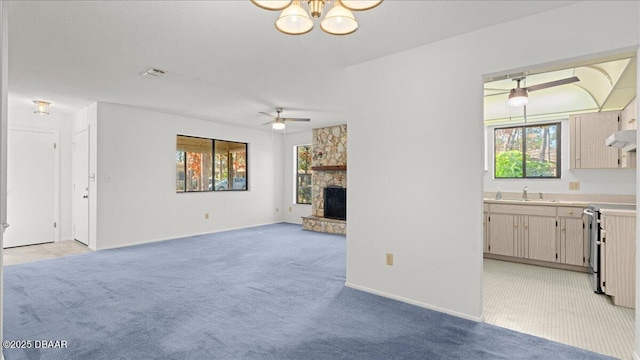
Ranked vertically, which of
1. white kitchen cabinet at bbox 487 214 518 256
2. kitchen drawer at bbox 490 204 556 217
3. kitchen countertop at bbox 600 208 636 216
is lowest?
white kitchen cabinet at bbox 487 214 518 256

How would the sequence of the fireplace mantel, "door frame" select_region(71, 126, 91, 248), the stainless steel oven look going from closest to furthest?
the stainless steel oven
"door frame" select_region(71, 126, 91, 248)
the fireplace mantel

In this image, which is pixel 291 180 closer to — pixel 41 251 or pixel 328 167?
pixel 328 167

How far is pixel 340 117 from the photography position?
652 cm

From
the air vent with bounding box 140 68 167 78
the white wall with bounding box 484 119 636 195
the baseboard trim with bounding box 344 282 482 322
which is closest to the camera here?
the baseboard trim with bounding box 344 282 482 322

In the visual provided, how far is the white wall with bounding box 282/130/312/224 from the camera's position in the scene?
27.6ft

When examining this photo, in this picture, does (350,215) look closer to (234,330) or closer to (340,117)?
(234,330)

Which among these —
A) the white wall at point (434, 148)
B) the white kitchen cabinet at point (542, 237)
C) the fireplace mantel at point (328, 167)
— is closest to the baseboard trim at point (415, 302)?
the white wall at point (434, 148)

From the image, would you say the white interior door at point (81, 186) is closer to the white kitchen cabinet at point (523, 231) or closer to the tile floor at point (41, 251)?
the tile floor at point (41, 251)

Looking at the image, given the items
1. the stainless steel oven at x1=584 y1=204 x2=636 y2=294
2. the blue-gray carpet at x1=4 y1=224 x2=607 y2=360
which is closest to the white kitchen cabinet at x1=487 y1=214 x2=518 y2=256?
the stainless steel oven at x1=584 y1=204 x2=636 y2=294

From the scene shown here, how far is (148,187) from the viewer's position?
595 cm

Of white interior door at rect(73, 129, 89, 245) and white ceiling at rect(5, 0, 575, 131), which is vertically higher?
white ceiling at rect(5, 0, 575, 131)

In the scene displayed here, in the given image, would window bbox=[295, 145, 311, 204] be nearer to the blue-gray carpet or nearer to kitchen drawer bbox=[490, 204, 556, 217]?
the blue-gray carpet

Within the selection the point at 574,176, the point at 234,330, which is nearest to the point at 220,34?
the point at 234,330

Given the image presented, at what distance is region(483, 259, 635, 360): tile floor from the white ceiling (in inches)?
99.2
